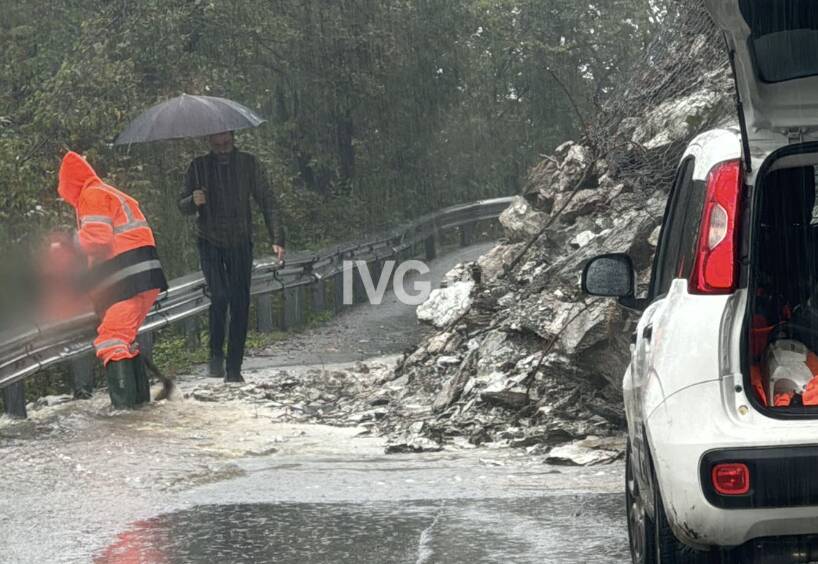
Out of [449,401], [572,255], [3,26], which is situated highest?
[3,26]

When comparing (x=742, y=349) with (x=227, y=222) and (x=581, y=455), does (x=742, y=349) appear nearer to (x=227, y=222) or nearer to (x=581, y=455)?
(x=581, y=455)

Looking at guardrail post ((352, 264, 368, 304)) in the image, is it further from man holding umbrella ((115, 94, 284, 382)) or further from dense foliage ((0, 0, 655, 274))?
man holding umbrella ((115, 94, 284, 382))

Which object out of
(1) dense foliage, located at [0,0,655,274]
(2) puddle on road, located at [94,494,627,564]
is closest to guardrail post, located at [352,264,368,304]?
(1) dense foliage, located at [0,0,655,274]

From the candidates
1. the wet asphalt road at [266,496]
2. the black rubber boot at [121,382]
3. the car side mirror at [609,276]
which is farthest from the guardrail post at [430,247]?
the car side mirror at [609,276]

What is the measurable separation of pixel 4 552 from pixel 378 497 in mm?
2148

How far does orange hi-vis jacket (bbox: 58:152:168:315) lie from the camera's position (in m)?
12.0

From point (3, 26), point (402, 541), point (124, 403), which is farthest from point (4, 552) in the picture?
point (3, 26)

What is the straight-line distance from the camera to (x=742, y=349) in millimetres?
4934

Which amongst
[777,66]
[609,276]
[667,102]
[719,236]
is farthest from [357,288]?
[719,236]

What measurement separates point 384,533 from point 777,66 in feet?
11.4

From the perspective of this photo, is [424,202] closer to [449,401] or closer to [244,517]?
[449,401]

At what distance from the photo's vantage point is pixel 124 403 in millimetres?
12250

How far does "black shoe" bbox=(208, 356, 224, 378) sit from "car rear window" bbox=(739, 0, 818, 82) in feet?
33.2

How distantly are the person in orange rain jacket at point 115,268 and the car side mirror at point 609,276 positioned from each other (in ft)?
20.6
